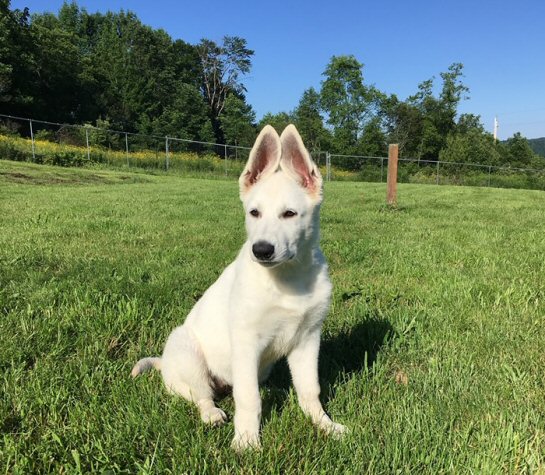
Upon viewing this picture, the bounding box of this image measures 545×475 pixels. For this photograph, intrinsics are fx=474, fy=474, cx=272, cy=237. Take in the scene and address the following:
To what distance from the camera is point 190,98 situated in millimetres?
70688

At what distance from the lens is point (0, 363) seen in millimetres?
2906

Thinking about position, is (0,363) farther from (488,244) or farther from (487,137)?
(487,137)

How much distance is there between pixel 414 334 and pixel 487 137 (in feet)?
261

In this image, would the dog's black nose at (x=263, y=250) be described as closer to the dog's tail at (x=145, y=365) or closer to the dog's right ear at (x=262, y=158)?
the dog's right ear at (x=262, y=158)

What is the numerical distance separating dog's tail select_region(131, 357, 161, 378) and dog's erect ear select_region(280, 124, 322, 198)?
1408mm

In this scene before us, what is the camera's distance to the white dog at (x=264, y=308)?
2318mm

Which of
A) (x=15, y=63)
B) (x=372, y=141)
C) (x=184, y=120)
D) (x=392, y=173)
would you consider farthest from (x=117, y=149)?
(x=372, y=141)

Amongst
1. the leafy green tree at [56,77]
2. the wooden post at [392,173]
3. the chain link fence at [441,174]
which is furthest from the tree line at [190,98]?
the wooden post at [392,173]

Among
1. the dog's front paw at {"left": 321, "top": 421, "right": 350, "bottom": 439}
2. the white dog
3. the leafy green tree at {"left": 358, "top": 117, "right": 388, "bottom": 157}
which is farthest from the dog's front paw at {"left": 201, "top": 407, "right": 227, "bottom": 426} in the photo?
the leafy green tree at {"left": 358, "top": 117, "right": 388, "bottom": 157}

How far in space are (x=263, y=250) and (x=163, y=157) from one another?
31.4 m

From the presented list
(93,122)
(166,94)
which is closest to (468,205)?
(93,122)

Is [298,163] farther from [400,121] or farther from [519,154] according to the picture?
[519,154]

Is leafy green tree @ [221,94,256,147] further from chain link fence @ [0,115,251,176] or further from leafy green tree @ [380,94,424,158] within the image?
chain link fence @ [0,115,251,176]

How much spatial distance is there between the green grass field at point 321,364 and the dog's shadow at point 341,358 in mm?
14
